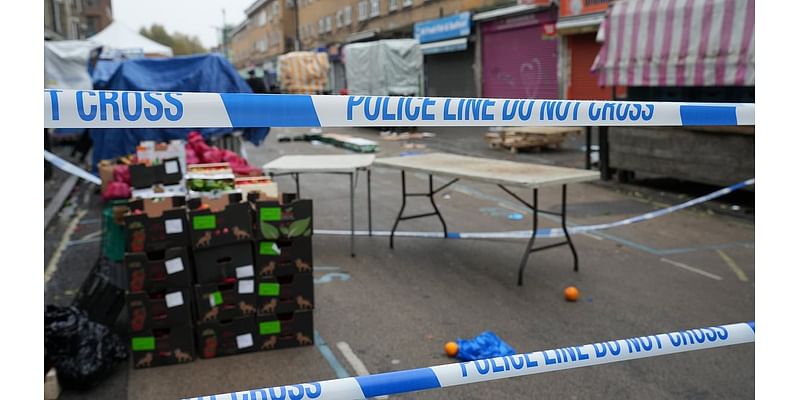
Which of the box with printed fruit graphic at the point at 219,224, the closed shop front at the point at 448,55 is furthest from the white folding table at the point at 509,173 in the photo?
the closed shop front at the point at 448,55

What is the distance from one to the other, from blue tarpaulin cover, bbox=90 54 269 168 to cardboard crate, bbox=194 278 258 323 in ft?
18.4

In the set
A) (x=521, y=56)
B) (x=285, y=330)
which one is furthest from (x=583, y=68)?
(x=285, y=330)

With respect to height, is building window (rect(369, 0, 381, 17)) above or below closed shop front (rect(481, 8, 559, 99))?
above

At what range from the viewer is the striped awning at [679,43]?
8336mm

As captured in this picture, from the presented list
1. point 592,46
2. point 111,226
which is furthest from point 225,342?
point 592,46

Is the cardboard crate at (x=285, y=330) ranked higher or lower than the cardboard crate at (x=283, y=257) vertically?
lower

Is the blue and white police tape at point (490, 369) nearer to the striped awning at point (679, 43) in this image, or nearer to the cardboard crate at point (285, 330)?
the cardboard crate at point (285, 330)

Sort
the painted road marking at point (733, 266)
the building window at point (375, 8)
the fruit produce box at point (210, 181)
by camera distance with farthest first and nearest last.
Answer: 1. the building window at point (375, 8)
2. the painted road marking at point (733, 266)
3. the fruit produce box at point (210, 181)

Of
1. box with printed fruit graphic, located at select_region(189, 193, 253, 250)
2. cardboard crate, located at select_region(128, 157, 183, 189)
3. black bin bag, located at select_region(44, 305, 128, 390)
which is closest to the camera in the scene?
black bin bag, located at select_region(44, 305, 128, 390)

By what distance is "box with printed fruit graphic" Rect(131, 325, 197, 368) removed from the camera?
4.11m

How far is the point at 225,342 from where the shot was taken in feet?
14.1

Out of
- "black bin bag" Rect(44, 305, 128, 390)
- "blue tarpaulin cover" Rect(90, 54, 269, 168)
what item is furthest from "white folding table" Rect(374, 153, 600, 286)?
"blue tarpaulin cover" Rect(90, 54, 269, 168)

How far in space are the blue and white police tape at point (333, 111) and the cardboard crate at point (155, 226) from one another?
8.73 feet

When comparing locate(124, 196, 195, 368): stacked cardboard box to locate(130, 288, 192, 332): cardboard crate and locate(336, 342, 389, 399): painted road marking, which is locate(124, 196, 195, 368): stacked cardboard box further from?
locate(336, 342, 389, 399): painted road marking
